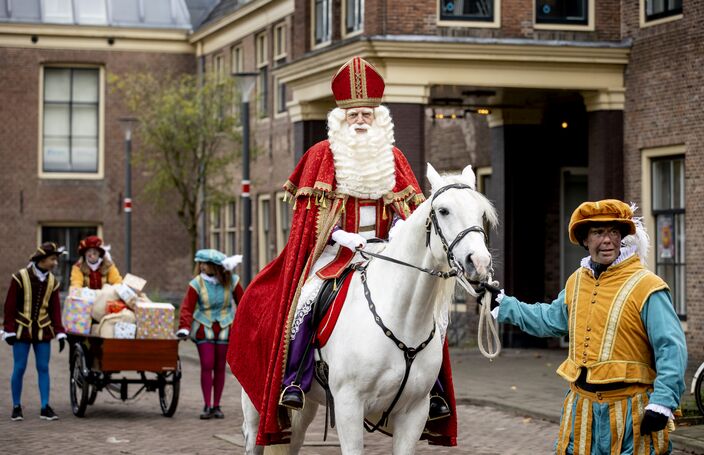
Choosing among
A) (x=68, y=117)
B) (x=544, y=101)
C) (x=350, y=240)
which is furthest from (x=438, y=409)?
(x=68, y=117)

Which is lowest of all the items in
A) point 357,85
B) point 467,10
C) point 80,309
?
point 80,309

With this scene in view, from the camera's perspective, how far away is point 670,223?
19797 millimetres

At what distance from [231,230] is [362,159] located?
98.3ft

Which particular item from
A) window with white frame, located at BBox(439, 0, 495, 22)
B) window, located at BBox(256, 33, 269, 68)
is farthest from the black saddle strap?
window, located at BBox(256, 33, 269, 68)

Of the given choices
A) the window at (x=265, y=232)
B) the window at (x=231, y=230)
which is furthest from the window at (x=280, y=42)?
the window at (x=231, y=230)

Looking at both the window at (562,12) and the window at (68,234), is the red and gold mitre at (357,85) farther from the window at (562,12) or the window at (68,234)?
the window at (68,234)

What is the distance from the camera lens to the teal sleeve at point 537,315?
244 inches

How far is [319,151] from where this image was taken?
826 cm

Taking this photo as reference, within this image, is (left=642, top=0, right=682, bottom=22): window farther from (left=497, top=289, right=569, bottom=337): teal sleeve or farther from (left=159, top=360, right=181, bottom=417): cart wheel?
(left=497, top=289, right=569, bottom=337): teal sleeve

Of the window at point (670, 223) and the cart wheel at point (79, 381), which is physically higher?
the window at point (670, 223)

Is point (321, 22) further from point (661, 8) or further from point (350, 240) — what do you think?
point (350, 240)

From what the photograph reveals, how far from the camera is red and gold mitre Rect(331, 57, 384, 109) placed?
8.28 meters

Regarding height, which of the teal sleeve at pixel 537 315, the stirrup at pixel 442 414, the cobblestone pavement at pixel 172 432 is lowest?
the cobblestone pavement at pixel 172 432

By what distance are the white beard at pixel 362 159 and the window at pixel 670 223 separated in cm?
1208
